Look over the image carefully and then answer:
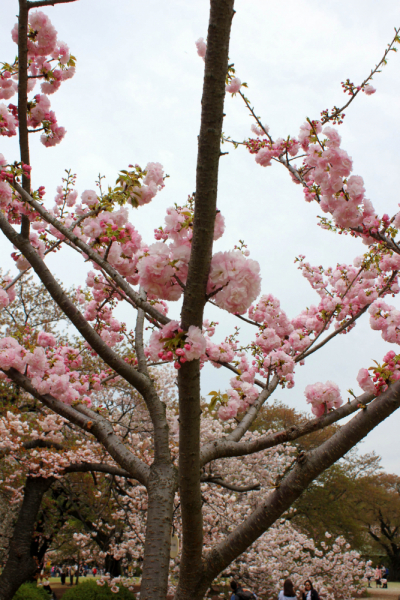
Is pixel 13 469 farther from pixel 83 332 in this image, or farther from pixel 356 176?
pixel 356 176

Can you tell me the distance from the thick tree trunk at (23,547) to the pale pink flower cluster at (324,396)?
682 cm

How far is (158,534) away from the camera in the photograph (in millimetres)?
2797

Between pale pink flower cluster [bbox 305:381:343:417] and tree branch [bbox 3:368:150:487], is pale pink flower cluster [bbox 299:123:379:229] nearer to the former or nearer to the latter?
pale pink flower cluster [bbox 305:381:343:417]

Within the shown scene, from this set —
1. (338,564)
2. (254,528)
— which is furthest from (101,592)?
(254,528)

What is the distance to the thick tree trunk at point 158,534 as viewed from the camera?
2672 millimetres

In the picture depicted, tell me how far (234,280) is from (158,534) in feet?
6.53

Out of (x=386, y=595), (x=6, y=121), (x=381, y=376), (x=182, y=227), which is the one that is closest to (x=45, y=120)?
(x=6, y=121)

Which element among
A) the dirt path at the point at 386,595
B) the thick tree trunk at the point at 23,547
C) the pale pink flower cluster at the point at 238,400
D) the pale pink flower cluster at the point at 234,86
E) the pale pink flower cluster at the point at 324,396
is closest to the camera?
the pale pink flower cluster at the point at 324,396

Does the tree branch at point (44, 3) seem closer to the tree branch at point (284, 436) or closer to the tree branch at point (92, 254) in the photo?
the tree branch at point (92, 254)

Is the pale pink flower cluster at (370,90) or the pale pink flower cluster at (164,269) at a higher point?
the pale pink flower cluster at (370,90)

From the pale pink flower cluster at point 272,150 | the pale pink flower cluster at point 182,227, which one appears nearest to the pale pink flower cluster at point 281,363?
the pale pink flower cluster at point 272,150

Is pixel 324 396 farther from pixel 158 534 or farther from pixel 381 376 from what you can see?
pixel 158 534

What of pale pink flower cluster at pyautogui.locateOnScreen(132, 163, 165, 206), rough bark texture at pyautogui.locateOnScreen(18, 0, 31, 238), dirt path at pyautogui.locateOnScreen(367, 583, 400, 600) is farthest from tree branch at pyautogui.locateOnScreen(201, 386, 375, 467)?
dirt path at pyautogui.locateOnScreen(367, 583, 400, 600)

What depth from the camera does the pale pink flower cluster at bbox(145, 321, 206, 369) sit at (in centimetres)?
175
